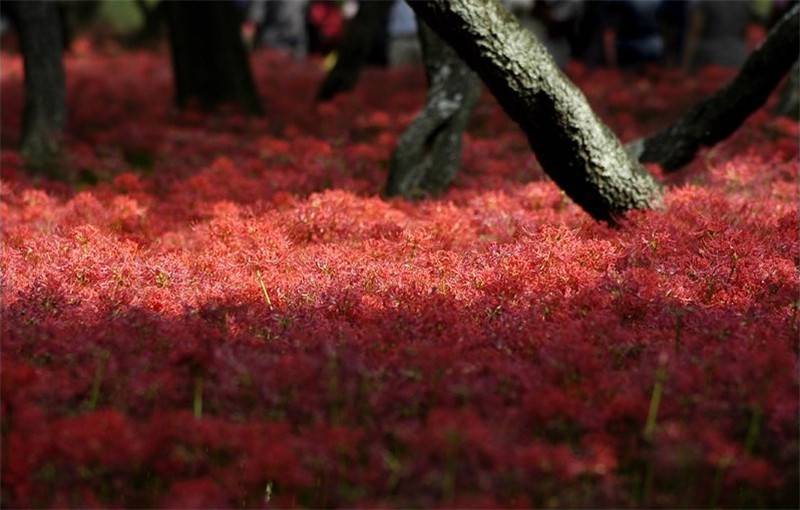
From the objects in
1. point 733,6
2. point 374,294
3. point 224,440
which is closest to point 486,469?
point 224,440

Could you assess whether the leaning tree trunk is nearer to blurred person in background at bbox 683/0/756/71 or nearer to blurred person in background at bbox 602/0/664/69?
blurred person in background at bbox 683/0/756/71

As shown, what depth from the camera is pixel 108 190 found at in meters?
9.32

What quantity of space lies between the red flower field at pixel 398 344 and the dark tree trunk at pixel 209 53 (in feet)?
14.2

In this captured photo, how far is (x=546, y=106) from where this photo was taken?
7488 mm

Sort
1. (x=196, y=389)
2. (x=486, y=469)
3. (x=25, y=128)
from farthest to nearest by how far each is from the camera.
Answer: (x=25, y=128) < (x=196, y=389) < (x=486, y=469)

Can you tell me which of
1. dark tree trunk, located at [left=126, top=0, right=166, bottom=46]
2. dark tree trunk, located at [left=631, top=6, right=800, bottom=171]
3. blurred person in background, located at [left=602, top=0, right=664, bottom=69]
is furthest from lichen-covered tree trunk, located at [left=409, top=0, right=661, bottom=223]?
dark tree trunk, located at [left=126, top=0, right=166, bottom=46]

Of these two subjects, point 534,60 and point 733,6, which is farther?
point 733,6

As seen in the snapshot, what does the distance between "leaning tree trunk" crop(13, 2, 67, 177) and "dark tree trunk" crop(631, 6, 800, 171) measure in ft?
16.9

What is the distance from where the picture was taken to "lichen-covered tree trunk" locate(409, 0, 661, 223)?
7.19 m

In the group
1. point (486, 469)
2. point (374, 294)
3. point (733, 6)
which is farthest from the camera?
point (733, 6)

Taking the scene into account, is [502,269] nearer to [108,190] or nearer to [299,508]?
[299,508]

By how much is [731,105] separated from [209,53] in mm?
6503

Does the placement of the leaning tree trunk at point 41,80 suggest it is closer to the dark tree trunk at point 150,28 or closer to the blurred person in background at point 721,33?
the blurred person in background at point 721,33

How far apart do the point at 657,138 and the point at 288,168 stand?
3.08 m
